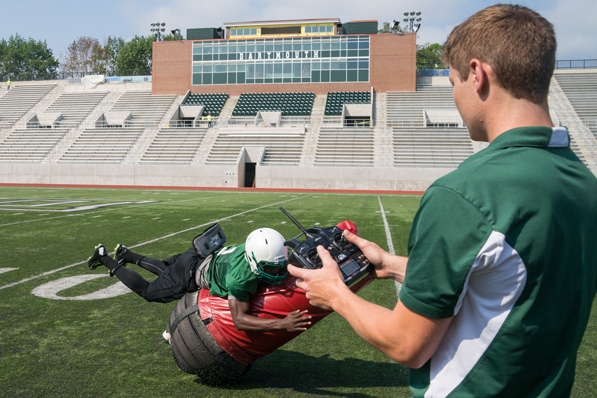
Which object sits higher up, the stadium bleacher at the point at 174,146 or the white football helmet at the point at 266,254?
the white football helmet at the point at 266,254

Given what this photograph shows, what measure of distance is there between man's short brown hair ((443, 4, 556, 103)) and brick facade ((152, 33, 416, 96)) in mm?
44626

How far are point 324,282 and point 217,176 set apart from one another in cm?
3452

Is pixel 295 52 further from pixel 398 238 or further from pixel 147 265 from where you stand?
pixel 147 265

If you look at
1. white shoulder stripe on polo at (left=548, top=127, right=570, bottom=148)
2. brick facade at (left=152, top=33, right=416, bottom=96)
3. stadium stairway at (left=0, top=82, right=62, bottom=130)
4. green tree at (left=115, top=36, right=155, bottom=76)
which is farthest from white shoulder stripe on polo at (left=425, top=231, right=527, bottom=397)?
green tree at (left=115, top=36, right=155, bottom=76)

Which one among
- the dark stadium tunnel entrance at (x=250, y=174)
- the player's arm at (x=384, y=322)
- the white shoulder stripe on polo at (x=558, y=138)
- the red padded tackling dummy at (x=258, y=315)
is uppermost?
the white shoulder stripe on polo at (x=558, y=138)

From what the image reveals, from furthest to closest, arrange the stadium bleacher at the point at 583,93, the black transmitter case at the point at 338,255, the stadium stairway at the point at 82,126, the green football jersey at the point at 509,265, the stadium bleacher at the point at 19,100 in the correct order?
the stadium bleacher at the point at 19,100
the stadium stairway at the point at 82,126
the stadium bleacher at the point at 583,93
the black transmitter case at the point at 338,255
the green football jersey at the point at 509,265

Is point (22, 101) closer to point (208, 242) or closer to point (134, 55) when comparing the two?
point (134, 55)

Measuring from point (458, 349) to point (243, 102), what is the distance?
4412 cm

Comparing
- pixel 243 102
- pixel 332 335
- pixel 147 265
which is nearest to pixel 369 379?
pixel 332 335

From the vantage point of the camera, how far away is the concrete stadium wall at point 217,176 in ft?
113

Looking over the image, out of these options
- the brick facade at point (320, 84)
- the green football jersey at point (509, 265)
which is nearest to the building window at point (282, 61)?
the brick facade at point (320, 84)

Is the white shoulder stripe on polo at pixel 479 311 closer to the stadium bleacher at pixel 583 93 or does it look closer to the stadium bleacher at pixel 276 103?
the stadium bleacher at pixel 583 93

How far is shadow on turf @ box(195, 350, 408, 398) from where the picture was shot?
392 cm

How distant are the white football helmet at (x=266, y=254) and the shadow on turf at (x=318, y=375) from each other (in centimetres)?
96
